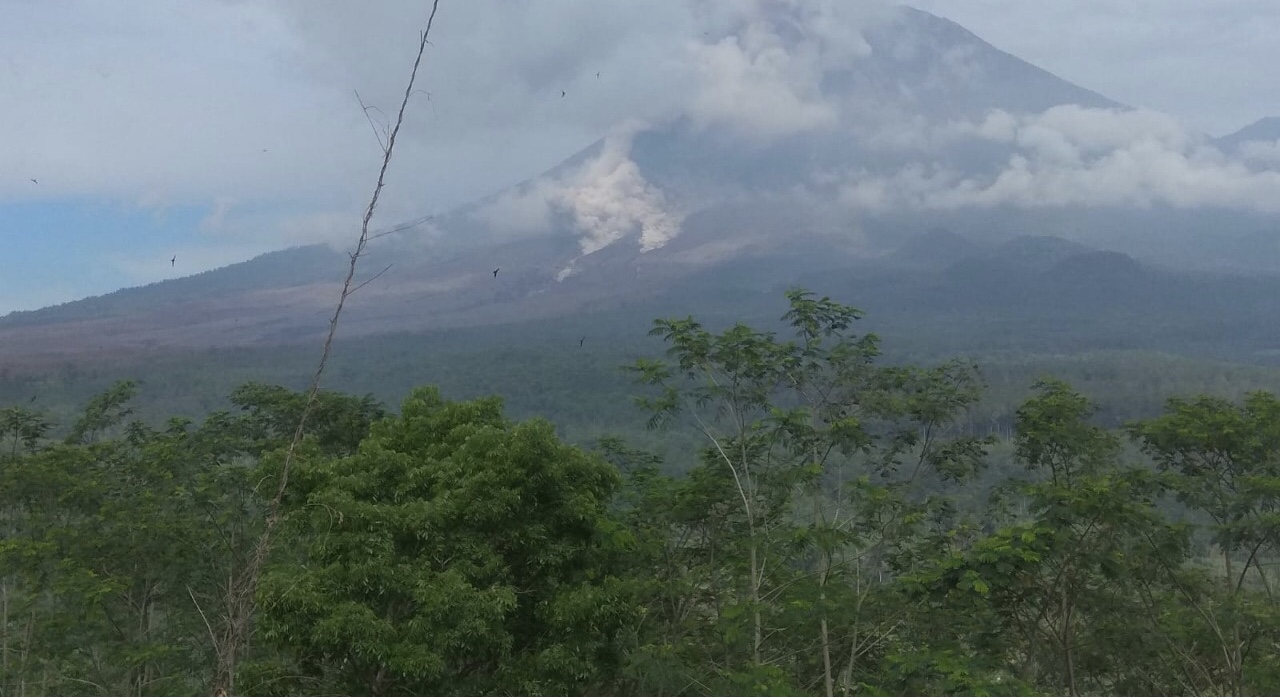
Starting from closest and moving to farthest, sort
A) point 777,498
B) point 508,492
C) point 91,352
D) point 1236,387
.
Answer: point 508,492 < point 777,498 < point 1236,387 < point 91,352

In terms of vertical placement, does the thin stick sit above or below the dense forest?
above

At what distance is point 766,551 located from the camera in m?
9.65

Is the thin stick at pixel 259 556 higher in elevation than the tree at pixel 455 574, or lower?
higher

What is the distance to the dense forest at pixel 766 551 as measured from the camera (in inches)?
357

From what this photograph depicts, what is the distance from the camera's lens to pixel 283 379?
10519 cm

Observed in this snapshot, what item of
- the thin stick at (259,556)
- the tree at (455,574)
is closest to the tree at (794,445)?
the tree at (455,574)

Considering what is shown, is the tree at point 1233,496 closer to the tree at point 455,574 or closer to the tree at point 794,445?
the tree at point 794,445

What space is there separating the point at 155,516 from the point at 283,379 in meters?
96.9

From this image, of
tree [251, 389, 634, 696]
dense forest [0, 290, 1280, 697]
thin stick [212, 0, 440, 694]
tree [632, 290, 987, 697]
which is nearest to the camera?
thin stick [212, 0, 440, 694]

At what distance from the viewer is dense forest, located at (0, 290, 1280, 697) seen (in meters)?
9.07

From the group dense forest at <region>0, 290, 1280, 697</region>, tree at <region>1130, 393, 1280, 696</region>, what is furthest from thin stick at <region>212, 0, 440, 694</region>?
tree at <region>1130, 393, 1280, 696</region>

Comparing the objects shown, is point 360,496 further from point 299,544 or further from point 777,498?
point 777,498

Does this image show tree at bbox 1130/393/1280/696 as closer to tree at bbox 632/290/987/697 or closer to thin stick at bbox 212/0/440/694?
tree at bbox 632/290/987/697

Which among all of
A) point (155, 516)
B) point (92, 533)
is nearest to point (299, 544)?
point (155, 516)
